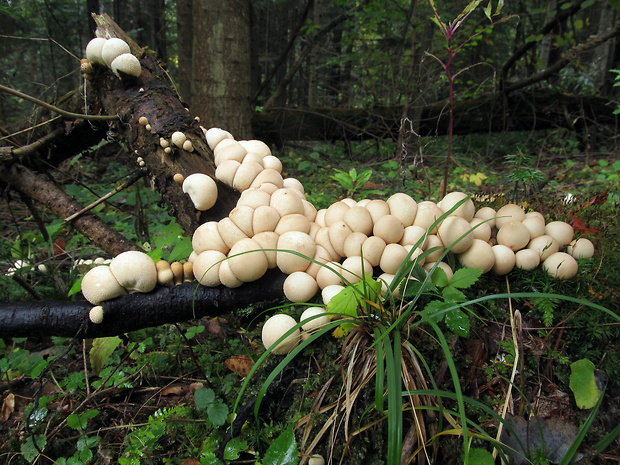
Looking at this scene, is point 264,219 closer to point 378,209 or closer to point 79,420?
point 378,209

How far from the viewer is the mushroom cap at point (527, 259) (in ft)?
5.13

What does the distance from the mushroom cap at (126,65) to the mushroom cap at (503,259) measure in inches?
87.2

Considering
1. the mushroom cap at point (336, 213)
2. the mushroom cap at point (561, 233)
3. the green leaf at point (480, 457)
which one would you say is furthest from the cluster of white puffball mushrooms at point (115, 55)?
the green leaf at point (480, 457)

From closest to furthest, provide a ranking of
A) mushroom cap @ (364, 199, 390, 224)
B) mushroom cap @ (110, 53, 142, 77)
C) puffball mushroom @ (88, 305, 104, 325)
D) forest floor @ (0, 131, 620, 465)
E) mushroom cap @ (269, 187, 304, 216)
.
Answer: forest floor @ (0, 131, 620, 465)
puffball mushroom @ (88, 305, 104, 325)
mushroom cap @ (364, 199, 390, 224)
mushroom cap @ (269, 187, 304, 216)
mushroom cap @ (110, 53, 142, 77)

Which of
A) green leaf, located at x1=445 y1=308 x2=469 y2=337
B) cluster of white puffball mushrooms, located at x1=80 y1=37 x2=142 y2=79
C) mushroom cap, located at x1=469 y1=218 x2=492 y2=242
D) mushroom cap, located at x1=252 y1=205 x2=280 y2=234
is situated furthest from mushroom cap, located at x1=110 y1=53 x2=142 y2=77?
green leaf, located at x1=445 y1=308 x2=469 y2=337

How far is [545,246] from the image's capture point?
1581 millimetres

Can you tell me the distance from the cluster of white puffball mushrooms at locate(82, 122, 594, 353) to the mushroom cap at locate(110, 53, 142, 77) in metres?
1.21

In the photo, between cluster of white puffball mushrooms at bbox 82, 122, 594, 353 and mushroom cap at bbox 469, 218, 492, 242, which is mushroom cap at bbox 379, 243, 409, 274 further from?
mushroom cap at bbox 469, 218, 492, 242

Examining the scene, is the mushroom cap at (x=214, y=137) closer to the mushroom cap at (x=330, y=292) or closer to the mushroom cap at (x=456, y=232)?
the mushroom cap at (x=330, y=292)

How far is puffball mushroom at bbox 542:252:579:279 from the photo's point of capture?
1.52 metres

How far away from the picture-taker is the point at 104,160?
296 inches

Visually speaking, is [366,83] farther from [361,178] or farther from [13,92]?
[13,92]

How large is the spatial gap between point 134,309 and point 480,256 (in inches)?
58.2

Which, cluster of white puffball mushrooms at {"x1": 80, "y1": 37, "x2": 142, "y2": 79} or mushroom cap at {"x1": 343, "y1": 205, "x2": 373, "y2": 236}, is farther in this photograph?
cluster of white puffball mushrooms at {"x1": 80, "y1": 37, "x2": 142, "y2": 79}
